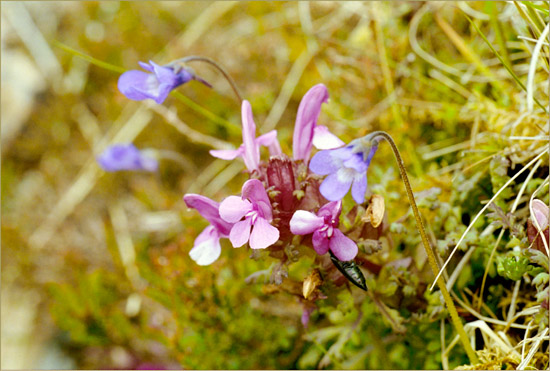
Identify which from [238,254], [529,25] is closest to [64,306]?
[238,254]

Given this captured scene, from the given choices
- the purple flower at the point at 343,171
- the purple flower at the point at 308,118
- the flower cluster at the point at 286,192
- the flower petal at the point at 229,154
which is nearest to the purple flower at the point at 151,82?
the flower cluster at the point at 286,192

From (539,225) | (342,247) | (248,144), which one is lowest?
(539,225)

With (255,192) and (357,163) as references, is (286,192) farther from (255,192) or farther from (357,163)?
(357,163)

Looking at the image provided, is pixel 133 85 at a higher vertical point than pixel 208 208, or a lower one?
higher

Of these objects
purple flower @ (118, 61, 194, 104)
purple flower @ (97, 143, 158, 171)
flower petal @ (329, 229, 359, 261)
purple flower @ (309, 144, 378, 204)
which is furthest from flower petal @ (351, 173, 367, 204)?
purple flower @ (97, 143, 158, 171)

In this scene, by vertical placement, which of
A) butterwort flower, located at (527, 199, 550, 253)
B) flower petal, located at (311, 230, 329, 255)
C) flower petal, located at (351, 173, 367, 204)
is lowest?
butterwort flower, located at (527, 199, 550, 253)

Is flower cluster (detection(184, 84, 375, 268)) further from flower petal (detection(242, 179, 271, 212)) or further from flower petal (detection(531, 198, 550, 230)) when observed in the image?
flower petal (detection(531, 198, 550, 230))

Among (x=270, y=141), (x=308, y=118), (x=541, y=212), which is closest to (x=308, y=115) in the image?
(x=308, y=118)
